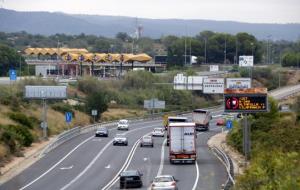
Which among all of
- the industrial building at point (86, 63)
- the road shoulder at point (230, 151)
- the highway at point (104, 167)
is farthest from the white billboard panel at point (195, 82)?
the industrial building at point (86, 63)

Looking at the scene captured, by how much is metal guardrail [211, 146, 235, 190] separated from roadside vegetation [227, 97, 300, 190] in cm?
149

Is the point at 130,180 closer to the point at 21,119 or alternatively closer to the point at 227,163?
the point at 227,163

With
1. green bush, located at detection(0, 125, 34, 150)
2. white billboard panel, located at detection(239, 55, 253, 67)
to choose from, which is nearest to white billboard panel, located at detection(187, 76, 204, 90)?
white billboard panel, located at detection(239, 55, 253, 67)

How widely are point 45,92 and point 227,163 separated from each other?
3211cm

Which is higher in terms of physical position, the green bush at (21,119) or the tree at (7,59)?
the tree at (7,59)

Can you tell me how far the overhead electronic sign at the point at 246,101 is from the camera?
62.0 metres

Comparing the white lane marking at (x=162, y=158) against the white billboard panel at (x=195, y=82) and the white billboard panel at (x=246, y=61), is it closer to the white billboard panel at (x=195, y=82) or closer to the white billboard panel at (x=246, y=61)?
the white billboard panel at (x=195, y=82)

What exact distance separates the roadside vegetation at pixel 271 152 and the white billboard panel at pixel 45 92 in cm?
1825

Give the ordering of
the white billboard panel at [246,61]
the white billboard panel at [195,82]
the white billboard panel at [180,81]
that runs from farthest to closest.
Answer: the white billboard panel at [246,61]
the white billboard panel at [180,81]
the white billboard panel at [195,82]

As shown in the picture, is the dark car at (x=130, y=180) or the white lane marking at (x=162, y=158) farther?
the white lane marking at (x=162, y=158)

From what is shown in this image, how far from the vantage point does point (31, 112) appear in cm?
9900

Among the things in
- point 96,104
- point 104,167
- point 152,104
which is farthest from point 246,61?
point 104,167

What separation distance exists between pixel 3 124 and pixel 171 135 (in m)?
22.6

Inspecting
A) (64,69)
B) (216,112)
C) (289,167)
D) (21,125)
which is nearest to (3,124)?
(21,125)
